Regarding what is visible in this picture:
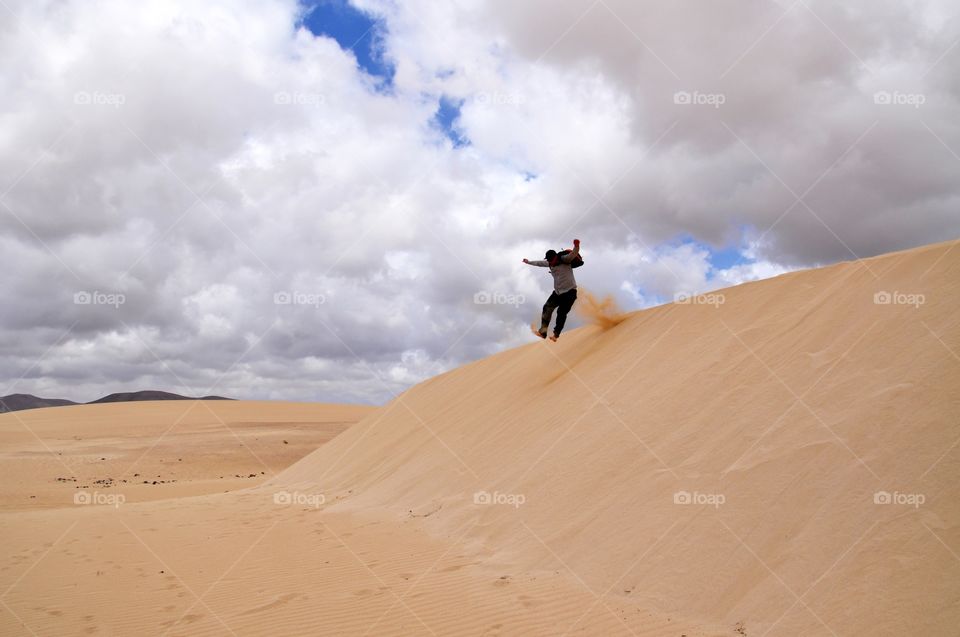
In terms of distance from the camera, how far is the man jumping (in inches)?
389

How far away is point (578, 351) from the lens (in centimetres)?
1095

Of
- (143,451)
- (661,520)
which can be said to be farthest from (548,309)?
(143,451)

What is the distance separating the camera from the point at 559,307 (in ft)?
33.7

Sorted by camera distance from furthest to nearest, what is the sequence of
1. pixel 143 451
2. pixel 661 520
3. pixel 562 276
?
Result: pixel 143 451
pixel 562 276
pixel 661 520

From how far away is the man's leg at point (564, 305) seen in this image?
396 inches

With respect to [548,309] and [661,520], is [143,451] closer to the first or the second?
[548,309]

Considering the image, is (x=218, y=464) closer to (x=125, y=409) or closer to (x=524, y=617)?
(x=524, y=617)

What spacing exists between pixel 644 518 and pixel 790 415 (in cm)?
157

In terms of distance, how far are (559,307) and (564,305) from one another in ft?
0.49

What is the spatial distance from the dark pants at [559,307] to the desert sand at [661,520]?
79cm

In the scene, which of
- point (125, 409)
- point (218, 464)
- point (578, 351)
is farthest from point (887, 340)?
point (125, 409)

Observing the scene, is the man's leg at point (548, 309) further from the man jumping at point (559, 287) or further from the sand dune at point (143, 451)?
the sand dune at point (143, 451)

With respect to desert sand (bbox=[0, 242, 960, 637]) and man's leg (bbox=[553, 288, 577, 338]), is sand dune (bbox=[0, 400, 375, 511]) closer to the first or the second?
desert sand (bbox=[0, 242, 960, 637])

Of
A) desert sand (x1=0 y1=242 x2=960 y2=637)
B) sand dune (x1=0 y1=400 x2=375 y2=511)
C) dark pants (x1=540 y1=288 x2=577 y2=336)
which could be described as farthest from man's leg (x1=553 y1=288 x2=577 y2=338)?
sand dune (x1=0 y1=400 x2=375 y2=511)
